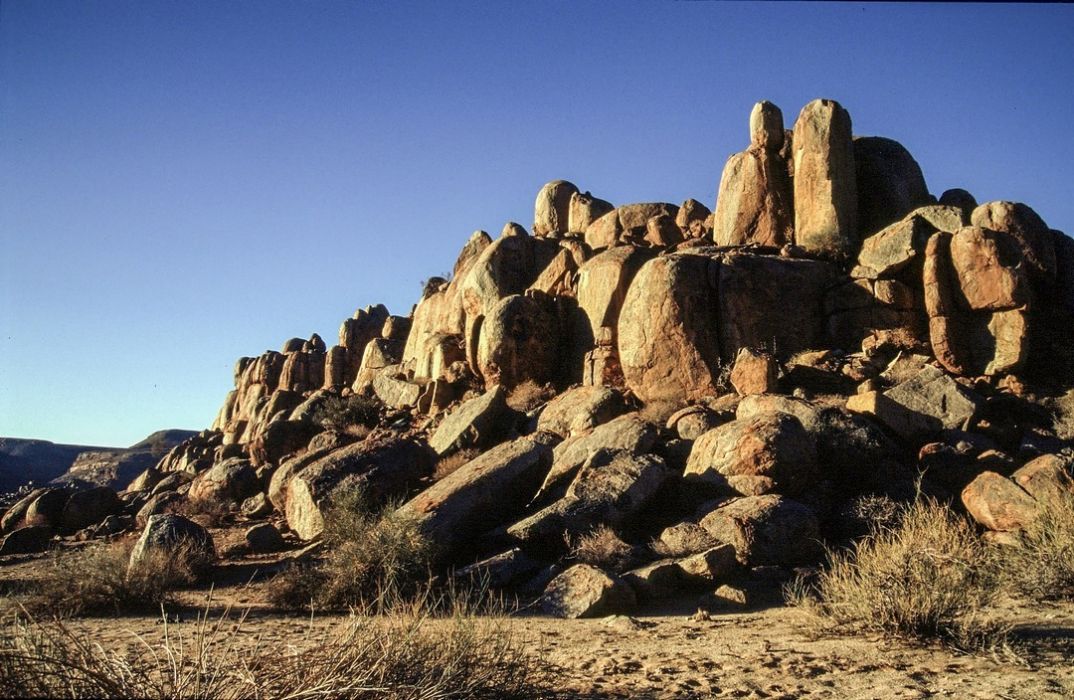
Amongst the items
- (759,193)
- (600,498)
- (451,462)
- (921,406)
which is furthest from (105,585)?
(759,193)

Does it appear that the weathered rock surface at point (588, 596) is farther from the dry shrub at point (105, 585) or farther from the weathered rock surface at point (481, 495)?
the dry shrub at point (105, 585)

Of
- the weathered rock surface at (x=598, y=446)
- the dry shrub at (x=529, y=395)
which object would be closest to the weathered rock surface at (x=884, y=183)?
the dry shrub at (x=529, y=395)

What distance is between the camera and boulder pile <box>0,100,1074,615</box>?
13.3m

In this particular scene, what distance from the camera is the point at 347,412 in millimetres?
27500

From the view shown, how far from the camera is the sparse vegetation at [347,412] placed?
27141mm

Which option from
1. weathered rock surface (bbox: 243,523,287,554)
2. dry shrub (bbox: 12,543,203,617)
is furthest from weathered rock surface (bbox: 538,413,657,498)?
dry shrub (bbox: 12,543,203,617)

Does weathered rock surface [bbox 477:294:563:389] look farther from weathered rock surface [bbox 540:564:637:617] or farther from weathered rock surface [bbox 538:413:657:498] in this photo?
weathered rock surface [bbox 540:564:637:617]

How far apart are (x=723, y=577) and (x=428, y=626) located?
640 centimetres

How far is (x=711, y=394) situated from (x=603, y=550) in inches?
344

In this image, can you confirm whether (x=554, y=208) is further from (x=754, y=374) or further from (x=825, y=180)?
(x=754, y=374)

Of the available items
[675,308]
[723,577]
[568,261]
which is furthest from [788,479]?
[568,261]

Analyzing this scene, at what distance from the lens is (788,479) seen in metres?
13.9

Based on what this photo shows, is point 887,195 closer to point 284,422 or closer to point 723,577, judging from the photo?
point 723,577

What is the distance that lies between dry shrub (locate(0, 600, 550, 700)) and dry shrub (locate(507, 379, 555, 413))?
1669 cm
